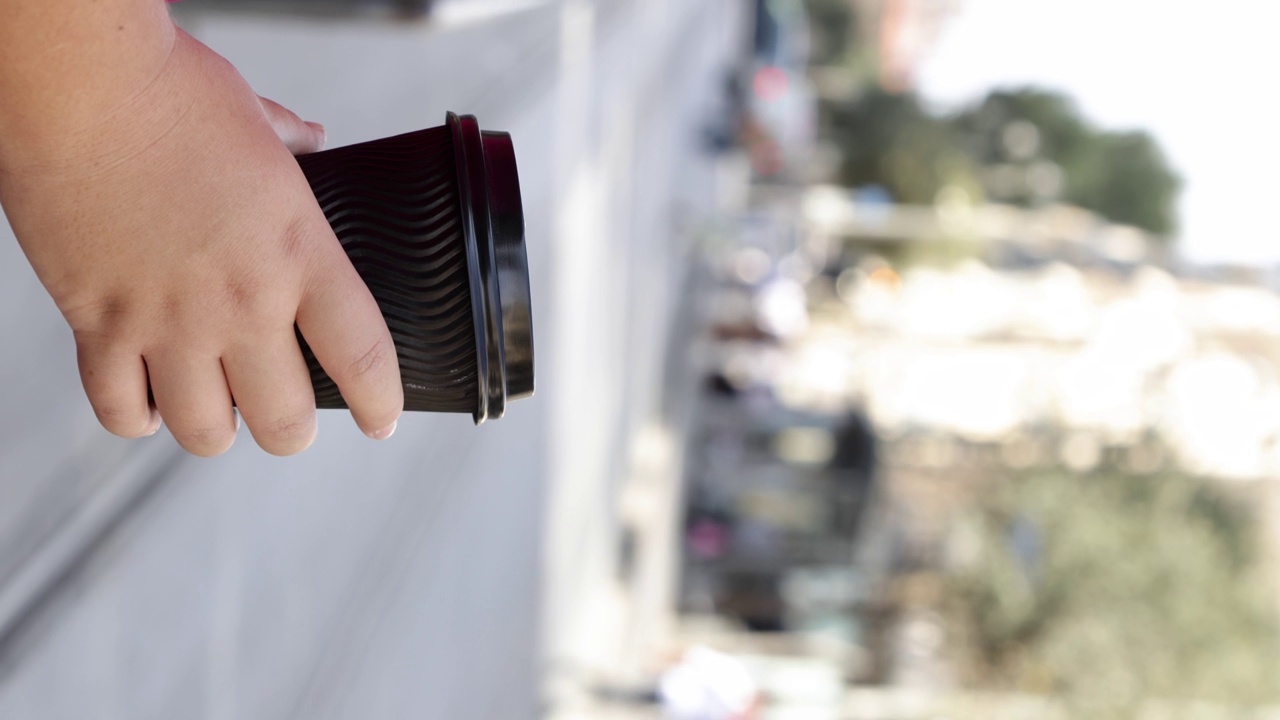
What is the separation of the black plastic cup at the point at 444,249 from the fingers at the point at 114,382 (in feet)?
0.14

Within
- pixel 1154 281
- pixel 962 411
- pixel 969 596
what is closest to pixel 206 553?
pixel 969 596

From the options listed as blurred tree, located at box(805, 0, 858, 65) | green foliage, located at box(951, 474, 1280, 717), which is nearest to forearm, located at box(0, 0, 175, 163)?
green foliage, located at box(951, 474, 1280, 717)

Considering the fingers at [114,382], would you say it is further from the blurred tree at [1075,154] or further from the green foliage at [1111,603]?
the blurred tree at [1075,154]

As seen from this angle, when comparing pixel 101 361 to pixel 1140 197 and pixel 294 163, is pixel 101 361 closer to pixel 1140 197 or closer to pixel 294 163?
pixel 294 163

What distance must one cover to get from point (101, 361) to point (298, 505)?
392mm

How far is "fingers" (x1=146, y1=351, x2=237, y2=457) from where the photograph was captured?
0.99 ft

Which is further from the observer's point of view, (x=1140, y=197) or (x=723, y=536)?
(x=1140, y=197)

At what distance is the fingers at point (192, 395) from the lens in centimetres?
30

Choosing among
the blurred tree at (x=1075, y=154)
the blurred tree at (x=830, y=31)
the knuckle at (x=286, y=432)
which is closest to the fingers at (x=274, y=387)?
the knuckle at (x=286, y=432)

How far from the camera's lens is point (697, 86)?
18.3 ft

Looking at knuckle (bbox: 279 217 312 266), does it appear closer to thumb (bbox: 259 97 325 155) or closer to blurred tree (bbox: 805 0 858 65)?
thumb (bbox: 259 97 325 155)

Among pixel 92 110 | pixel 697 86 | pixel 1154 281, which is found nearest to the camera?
pixel 92 110

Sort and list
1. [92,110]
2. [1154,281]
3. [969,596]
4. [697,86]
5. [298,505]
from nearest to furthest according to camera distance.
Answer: [92,110] < [298,505] < [697,86] < [969,596] < [1154,281]

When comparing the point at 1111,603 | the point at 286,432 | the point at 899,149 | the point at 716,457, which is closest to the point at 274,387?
the point at 286,432
